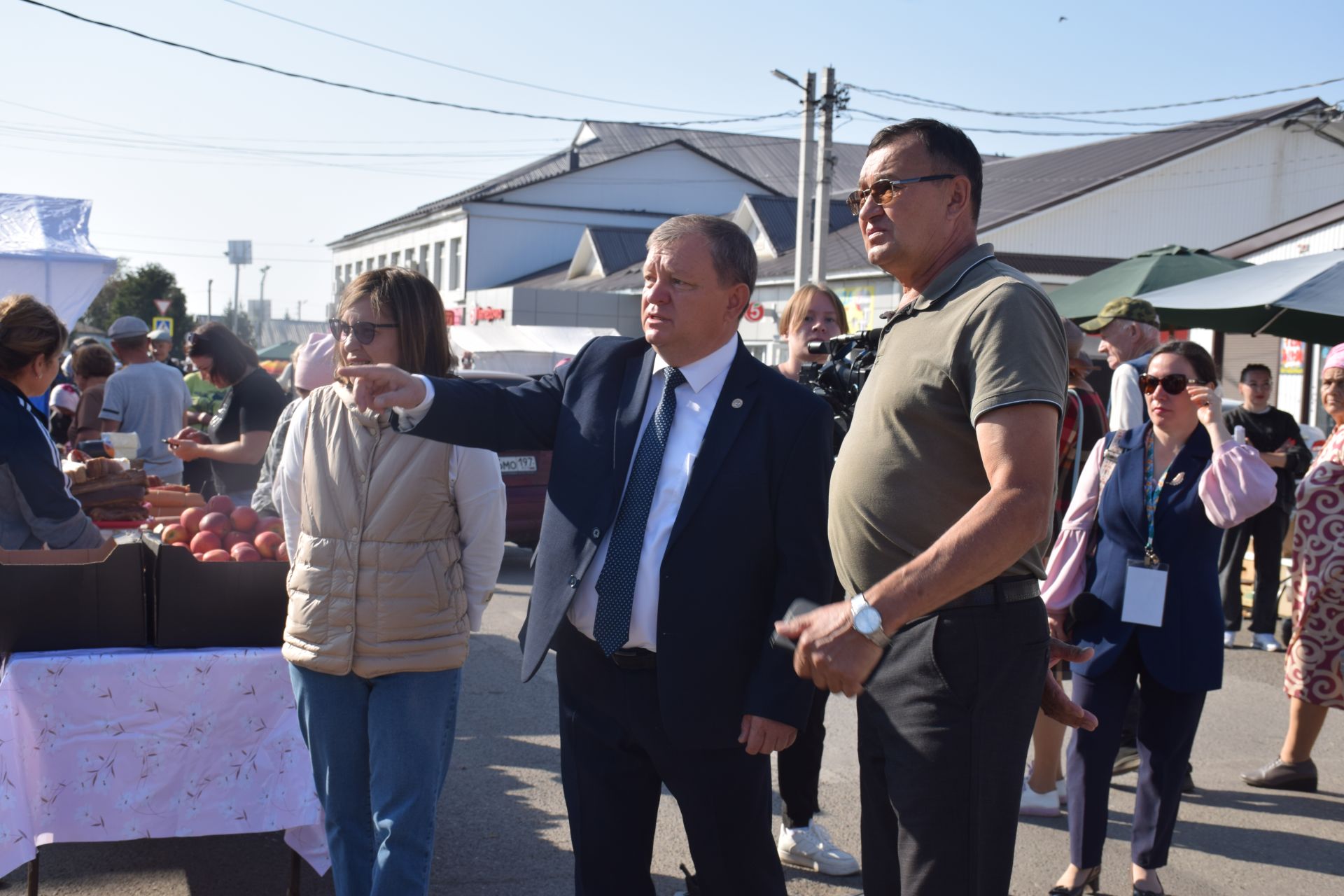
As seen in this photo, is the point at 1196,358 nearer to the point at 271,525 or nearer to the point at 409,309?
the point at 409,309

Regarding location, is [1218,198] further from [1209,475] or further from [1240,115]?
[1209,475]

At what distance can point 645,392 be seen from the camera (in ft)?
9.61

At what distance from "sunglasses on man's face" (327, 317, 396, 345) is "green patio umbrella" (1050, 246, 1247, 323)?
7.44 metres

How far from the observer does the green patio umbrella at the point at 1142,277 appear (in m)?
9.79

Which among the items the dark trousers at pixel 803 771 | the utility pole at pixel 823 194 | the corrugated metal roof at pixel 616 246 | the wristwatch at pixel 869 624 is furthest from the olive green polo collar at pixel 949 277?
the corrugated metal roof at pixel 616 246

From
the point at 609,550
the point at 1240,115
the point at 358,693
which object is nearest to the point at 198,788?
the point at 358,693

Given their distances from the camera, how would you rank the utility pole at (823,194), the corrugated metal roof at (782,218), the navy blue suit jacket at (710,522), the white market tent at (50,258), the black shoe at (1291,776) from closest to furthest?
the navy blue suit jacket at (710,522), the black shoe at (1291,776), the white market tent at (50,258), the utility pole at (823,194), the corrugated metal roof at (782,218)

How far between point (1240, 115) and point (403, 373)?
103ft

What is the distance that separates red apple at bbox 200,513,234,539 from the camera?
4488mm

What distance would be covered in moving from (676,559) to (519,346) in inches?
922

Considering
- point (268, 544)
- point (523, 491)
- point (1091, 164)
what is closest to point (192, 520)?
point (268, 544)

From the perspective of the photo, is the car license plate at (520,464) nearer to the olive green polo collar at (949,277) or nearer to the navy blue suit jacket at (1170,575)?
the navy blue suit jacket at (1170,575)

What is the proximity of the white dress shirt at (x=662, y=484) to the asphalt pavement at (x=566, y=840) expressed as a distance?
1784mm

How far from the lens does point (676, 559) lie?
2719mm
